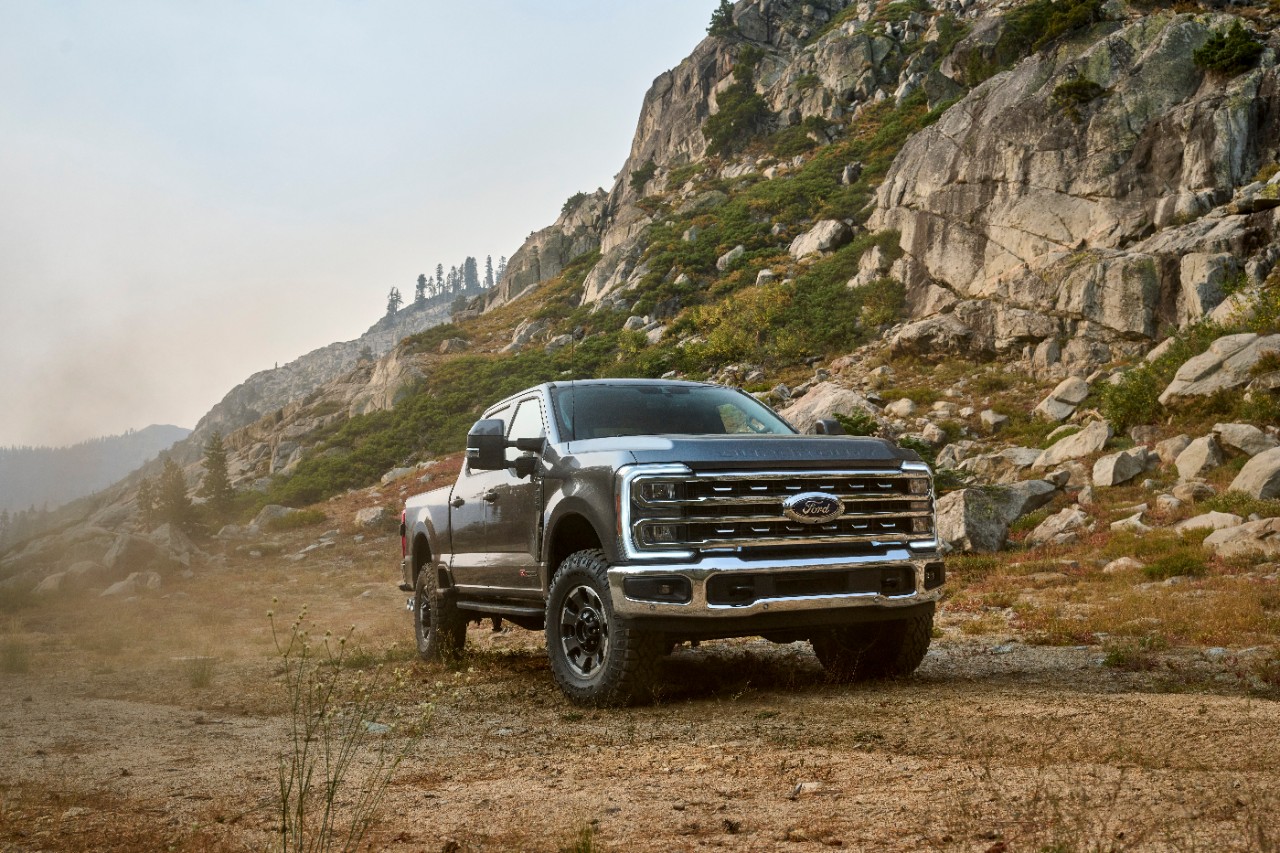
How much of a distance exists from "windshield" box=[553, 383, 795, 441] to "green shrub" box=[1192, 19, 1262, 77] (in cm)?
2818

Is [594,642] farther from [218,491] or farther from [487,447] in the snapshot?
[218,491]

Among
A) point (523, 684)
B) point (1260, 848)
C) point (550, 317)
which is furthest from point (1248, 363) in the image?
point (550, 317)

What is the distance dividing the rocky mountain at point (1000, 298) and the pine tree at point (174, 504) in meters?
4.27

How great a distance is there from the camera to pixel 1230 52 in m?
27.5

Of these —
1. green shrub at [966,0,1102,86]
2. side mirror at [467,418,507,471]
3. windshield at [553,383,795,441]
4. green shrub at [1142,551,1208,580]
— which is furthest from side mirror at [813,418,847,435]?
green shrub at [966,0,1102,86]

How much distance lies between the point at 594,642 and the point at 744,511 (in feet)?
4.27

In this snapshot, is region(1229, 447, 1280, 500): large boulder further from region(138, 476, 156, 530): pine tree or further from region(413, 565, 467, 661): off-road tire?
region(138, 476, 156, 530): pine tree

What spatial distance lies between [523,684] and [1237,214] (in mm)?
23965

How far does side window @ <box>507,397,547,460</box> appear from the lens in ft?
23.0

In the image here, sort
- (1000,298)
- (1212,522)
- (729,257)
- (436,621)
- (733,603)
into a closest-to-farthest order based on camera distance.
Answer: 1. (733,603)
2. (436,621)
3. (1212,522)
4. (1000,298)
5. (729,257)

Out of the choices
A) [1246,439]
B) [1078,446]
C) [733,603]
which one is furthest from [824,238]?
[733,603]

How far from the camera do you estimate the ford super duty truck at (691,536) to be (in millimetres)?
5344

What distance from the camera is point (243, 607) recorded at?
16578mm

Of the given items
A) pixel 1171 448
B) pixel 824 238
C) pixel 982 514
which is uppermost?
pixel 824 238
